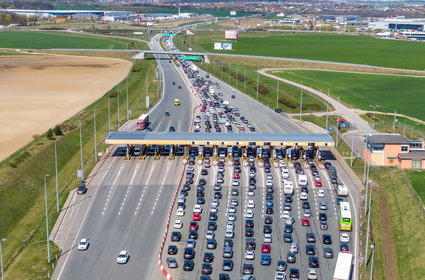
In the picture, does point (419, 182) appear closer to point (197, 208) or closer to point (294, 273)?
point (197, 208)

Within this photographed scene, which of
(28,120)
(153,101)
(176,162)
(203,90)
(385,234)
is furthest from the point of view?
(203,90)

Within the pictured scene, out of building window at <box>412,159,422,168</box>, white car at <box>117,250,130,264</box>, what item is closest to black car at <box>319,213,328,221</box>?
white car at <box>117,250,130,264</box>

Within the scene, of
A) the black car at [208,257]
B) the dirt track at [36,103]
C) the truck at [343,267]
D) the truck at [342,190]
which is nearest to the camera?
the truck at [343,267]

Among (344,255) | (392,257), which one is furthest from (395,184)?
(344,255)

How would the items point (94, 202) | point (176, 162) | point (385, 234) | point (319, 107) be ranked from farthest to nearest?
point (319, 107) < point (176, 162) < point (94, 202) < point (385, 234)

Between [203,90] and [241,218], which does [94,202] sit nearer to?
[241,218]

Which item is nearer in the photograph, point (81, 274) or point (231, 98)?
point (81, 274)

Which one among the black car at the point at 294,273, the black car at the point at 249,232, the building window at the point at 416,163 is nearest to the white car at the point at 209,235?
the black car at the point at 249,232

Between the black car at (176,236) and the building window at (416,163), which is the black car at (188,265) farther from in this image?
the building window at (416,163)
